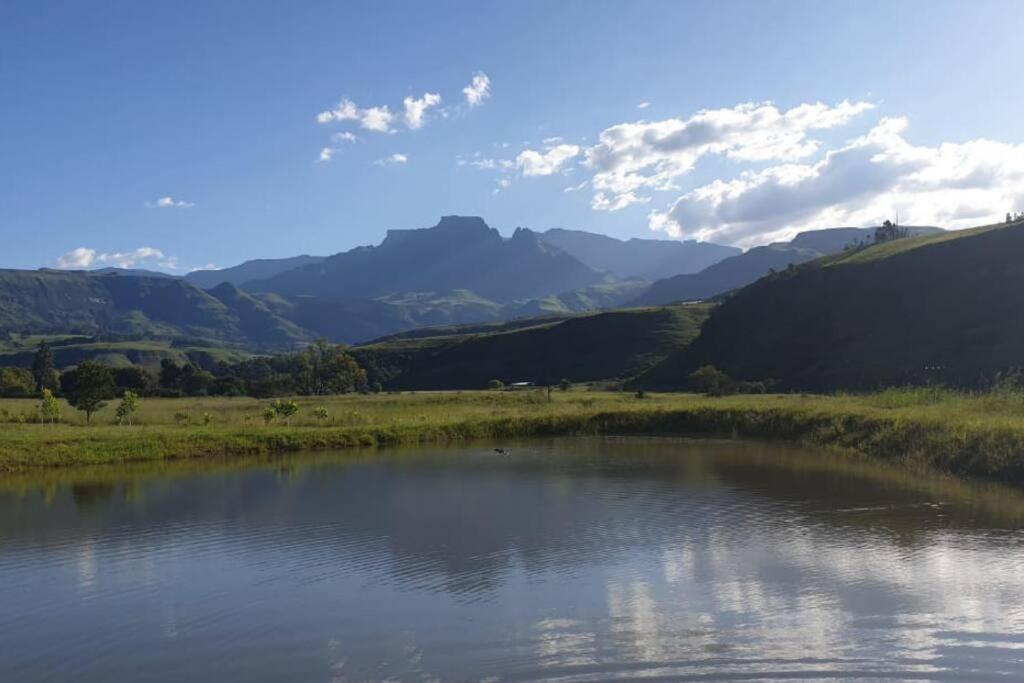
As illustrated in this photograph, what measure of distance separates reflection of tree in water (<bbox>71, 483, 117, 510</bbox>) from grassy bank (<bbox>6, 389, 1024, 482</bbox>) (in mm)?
7985

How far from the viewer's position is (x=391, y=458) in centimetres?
4462

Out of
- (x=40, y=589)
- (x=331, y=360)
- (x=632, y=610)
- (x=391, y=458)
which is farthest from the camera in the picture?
(x=331, y=360)

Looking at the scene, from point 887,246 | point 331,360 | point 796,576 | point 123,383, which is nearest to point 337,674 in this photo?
point 796,576

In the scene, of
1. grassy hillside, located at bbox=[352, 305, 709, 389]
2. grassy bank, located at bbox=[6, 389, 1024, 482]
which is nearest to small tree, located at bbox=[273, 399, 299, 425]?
grassy bank, located at bbox=[6, 389, 1024, 482]

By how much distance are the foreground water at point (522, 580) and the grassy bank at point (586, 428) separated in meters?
4.01

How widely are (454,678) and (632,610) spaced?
4.55 m

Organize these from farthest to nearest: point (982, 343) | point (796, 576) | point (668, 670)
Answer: point (982, 343), point (796, 576), point (668, 670)

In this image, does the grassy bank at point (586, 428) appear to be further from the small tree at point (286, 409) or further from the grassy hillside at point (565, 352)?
the grassy hillside at point (565, 352)

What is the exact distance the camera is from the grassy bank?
114 feet

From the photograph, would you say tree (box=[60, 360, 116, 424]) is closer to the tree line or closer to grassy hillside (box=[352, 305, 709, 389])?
the tree line

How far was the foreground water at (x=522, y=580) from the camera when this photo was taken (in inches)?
535

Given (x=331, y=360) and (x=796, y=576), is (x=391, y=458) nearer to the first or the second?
(x=796, y=576)

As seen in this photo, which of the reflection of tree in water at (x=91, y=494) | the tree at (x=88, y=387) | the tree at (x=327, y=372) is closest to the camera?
the reflection of tree in water at (x=91, y=494)

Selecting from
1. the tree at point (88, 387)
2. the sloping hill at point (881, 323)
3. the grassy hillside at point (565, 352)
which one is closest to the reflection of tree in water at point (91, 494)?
the tree at point (88, 387)
